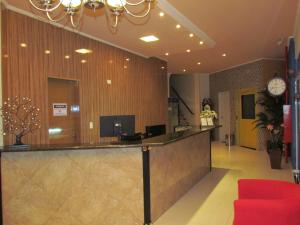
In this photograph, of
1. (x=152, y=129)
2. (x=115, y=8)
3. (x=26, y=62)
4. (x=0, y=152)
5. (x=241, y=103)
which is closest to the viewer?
(x=115, y=8)

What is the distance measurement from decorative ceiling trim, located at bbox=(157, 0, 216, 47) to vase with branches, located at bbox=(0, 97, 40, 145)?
8.05 feet

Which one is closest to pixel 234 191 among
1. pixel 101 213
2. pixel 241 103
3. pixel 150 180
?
pixel 150 180

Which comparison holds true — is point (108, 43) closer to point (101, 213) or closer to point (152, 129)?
point (152, 129)

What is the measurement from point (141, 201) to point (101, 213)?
0.52 m

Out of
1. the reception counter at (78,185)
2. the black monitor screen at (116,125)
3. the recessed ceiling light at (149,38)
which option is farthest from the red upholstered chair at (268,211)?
the recessed ceiling light at (149,38)

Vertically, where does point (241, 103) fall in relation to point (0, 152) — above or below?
above

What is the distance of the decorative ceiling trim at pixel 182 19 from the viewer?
13.2ft

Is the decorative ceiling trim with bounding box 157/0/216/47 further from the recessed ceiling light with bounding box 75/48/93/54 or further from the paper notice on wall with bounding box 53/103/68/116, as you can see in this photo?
the paper notice on wall with bounding box 53/103/68/116

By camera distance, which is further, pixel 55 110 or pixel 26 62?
pixel 55 110

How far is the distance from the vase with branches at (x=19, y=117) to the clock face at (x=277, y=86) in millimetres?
5621

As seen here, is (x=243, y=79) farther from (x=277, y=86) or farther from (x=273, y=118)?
(x=277, y=86)

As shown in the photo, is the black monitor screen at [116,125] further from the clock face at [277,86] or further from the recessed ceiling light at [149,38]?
the clock face at [277,86]

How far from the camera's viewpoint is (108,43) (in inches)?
233

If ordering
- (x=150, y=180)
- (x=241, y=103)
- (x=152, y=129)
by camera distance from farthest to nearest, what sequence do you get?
1. (x=241, y=103)
2. (x=152, y=129)
3. (x=150, y=180)
